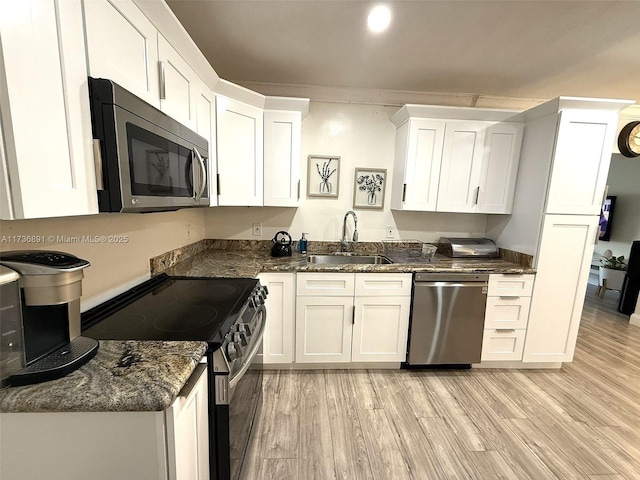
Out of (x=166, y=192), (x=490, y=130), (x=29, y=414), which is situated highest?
(x=490, y=130)

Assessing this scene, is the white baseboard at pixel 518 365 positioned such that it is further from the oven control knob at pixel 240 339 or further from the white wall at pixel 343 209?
the oven control knob at pixel 240 339

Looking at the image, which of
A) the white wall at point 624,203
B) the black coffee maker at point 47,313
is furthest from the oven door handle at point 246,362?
the white wall at point 624,203

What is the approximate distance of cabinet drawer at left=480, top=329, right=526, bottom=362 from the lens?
239 centimetres

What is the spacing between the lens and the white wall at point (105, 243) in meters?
0.95

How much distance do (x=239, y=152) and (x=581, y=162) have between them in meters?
2.74

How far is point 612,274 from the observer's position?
174 inches

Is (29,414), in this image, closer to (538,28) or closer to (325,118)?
(325,118)

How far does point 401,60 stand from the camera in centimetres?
210

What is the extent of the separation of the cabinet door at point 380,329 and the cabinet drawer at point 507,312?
2.40ft

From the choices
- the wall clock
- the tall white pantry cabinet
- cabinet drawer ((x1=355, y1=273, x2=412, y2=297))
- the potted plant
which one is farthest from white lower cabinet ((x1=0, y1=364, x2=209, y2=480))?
the potted plant

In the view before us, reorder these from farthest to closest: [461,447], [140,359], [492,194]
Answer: [492,194], [461,447], [140,359]

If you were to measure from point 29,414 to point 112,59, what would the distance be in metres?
1.08

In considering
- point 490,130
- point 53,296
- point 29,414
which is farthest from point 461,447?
point 490,130

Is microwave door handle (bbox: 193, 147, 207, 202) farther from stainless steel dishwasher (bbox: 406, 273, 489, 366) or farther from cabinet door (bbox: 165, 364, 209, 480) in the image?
stainless steel dishwasher (bbox: 406, 273, 489, 366)
